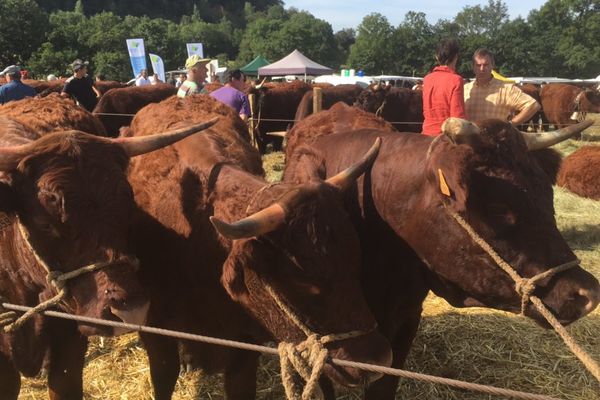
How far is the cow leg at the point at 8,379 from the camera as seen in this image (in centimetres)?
304

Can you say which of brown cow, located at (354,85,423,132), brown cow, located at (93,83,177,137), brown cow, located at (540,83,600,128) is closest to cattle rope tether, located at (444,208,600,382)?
brown cow, located at (93,83,177,137)

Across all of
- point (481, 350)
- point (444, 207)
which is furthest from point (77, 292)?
point (481, 350)

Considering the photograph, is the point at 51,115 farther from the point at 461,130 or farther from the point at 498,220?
the point at 498,220

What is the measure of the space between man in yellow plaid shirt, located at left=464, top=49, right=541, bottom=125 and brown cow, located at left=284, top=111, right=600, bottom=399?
7.38 feet

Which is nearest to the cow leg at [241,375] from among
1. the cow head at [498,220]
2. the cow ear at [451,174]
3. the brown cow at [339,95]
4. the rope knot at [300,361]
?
the rope knot at [300,361]

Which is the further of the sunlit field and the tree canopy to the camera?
the tree canopy

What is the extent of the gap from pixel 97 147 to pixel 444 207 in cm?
167

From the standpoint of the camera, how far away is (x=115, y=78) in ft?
130

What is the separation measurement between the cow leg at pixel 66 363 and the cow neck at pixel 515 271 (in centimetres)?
221

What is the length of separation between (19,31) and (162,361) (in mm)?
36358

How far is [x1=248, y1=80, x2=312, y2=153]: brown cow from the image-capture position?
14875 mm

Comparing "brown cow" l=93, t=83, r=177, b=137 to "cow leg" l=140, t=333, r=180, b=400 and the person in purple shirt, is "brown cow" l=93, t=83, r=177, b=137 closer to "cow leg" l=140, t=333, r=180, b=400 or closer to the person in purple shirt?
the person in purple shirt

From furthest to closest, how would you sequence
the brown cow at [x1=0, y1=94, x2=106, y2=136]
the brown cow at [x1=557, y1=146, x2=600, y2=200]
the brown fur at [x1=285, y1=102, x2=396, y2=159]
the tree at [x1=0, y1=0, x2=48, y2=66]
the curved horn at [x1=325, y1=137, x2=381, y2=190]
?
the tree at [x1=0, y1=0, x2=48, y2=66] < the brown cow at [x1=557, y1=146, x2=600, y2=200] < the brown fur at [x1=285, y1=102, x2=396, y2=159] < the brown cow at [x1=0, y1=94, x2=106, y2=136] < the curved horn at [x1=325, y1=137, x2=381, y2=190]

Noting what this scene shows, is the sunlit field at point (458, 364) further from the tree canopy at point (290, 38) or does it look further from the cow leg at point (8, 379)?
the tree canopy at point (290, 38)
